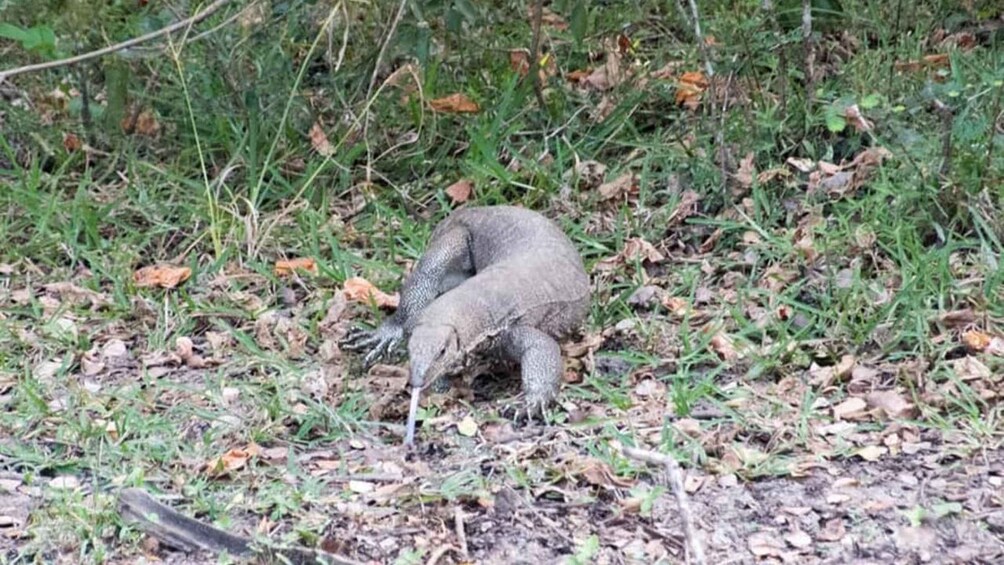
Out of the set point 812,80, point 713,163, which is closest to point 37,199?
point 713,163

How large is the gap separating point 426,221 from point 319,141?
0.69 m

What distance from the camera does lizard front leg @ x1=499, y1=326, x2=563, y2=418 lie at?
5.05 meters

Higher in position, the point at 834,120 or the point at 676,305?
the point at 834,120

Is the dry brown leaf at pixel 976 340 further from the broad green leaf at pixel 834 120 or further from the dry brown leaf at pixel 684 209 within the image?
the dry brown leaf at pixel 684 209

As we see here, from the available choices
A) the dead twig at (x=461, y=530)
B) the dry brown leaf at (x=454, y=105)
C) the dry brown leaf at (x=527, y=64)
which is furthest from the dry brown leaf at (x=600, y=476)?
the dry brown leaf at (x=527, y=64)

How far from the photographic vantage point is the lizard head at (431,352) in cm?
498

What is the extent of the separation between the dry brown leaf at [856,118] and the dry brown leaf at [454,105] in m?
1.71

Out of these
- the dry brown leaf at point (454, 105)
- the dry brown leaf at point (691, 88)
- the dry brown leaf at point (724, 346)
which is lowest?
the dry brown leaf at point (724, 346)

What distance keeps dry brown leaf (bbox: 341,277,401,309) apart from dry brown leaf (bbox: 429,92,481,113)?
53.7 inches

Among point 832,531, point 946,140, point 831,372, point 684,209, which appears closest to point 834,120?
point 946,140

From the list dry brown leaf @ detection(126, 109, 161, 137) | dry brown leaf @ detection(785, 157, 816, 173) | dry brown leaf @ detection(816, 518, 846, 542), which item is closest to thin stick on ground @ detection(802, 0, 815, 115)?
dry brown leaf @ detection(785, 157, 816, 173)

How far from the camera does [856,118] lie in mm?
6301

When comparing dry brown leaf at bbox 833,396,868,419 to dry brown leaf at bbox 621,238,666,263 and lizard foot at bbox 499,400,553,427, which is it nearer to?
lizard foot at bbox 499,400,553,427

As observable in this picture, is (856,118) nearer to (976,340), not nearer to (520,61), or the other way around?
(976,340)
